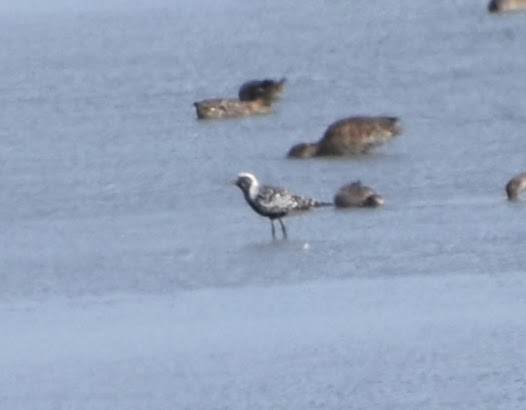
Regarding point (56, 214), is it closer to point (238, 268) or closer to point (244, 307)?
point (238, 268)

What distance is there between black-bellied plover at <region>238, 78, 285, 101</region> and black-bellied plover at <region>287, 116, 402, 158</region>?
2.73 meters

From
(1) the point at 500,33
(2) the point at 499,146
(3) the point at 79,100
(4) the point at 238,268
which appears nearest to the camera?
(4) the point at 238,268

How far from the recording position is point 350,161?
13.9 m

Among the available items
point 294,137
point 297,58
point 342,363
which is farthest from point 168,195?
point 297,58

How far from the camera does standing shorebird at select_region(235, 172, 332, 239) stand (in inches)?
442

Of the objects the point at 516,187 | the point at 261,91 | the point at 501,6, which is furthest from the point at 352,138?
the point at 501,6

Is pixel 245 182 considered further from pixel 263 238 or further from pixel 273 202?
pixel 263 238

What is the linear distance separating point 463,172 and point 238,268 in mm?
2771

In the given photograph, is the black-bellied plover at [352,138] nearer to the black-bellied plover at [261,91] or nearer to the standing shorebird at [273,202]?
the standing shorebird at [273,202]

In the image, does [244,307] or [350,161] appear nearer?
[244,307]

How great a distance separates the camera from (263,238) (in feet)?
36.2

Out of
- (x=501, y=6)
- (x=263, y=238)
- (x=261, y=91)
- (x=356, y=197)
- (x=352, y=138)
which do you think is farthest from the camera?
(x=501, y=6)

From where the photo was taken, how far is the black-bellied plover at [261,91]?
16.8 metres

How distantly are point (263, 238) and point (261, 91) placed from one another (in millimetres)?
5929
